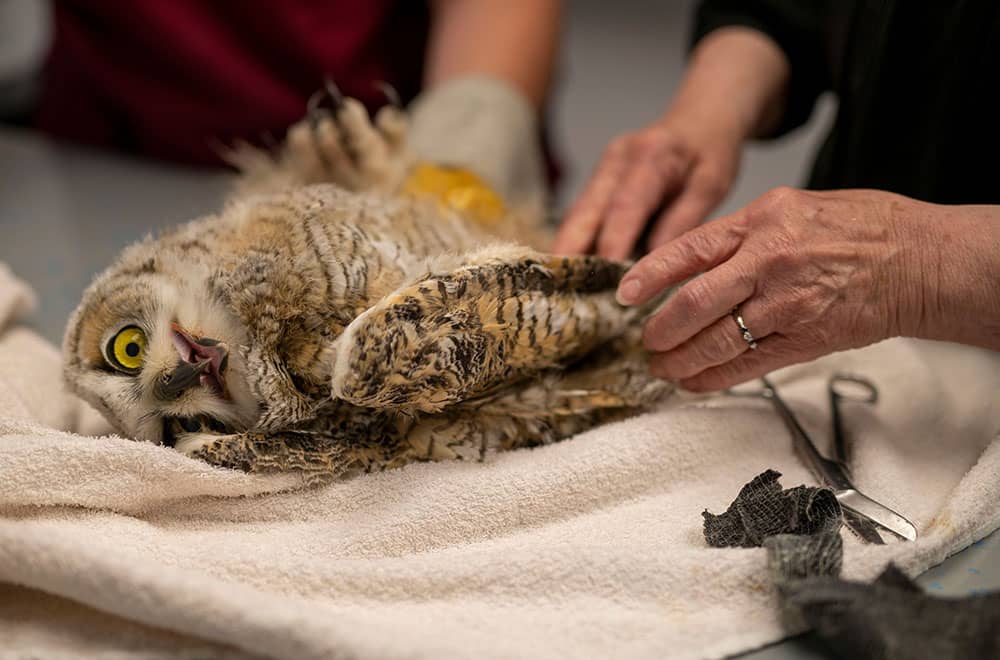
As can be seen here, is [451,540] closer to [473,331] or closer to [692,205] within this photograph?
[473,331]

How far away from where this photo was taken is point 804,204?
100 centimetres

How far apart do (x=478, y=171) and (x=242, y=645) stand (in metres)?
1.01

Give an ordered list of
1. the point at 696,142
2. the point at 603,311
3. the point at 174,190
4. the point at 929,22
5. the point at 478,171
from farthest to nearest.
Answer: the point at 174,190, the point at 478,171, the point at 696,142, the point at 929,22, the point at 603,311

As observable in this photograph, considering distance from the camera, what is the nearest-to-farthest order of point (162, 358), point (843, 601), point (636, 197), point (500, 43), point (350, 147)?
point (843, 601), point (162, 358), point (636, 197), point (350, 147), point (500, 43)

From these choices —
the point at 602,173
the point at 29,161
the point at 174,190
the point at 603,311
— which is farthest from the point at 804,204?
the point at 29,161

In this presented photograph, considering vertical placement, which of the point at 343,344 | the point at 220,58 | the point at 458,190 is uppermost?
the point at 220,58

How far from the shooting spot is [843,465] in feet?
3.30

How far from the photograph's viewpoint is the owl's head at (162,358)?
951 mm

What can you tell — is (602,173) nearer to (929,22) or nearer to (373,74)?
(929,22)

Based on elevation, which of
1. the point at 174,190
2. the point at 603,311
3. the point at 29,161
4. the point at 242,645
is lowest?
the point at 242,645

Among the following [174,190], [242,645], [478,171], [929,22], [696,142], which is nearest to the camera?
[242,645]

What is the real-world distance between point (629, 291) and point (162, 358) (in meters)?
0.53

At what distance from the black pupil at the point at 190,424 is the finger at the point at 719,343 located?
0.55 m

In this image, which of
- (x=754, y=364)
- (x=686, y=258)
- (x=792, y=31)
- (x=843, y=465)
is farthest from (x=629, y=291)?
(x=792, y=31)
